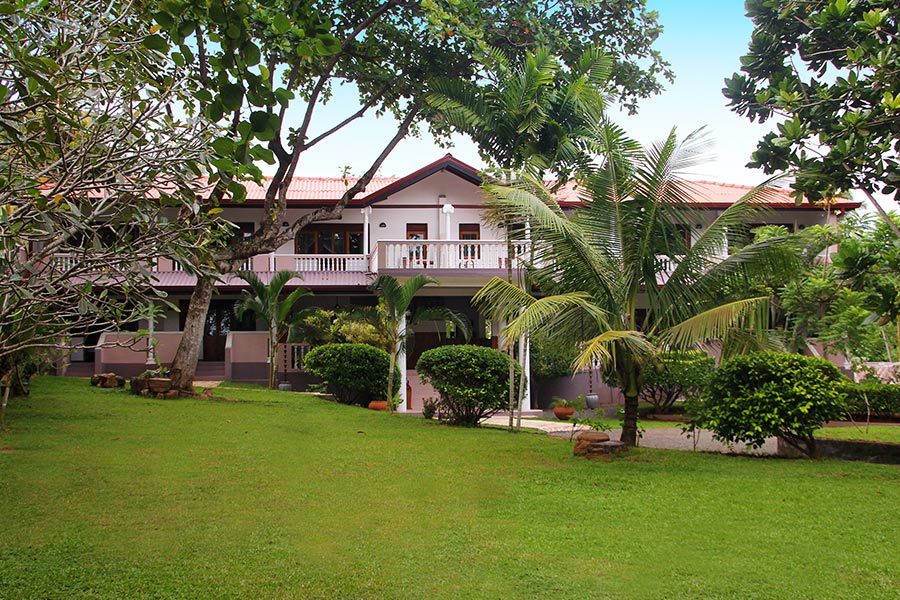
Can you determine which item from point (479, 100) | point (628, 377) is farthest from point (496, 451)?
point (479, 100)

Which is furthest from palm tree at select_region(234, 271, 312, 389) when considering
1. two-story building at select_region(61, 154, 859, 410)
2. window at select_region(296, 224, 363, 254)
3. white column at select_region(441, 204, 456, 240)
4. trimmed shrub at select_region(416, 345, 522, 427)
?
trimmed shrub at select_region(416, 345, 522, 427)

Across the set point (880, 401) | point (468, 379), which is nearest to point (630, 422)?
point (468, 379)

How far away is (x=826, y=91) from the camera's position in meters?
8.30

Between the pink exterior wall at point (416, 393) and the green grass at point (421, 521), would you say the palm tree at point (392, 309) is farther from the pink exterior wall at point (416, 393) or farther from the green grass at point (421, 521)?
the green grass at point (421, 521)

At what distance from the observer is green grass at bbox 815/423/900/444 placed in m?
14.1

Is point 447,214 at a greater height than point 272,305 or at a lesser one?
greater

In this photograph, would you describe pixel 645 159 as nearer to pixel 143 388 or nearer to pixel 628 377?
pixel 628 377

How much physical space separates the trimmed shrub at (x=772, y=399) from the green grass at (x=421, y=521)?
511 millimetres

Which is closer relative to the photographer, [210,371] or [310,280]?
[310,280]

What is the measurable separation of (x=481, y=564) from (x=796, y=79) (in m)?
6.36

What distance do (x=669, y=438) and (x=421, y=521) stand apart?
902 centimetres

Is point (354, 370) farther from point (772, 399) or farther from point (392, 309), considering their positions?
point (772, 399)

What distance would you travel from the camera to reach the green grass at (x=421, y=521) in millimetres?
5453

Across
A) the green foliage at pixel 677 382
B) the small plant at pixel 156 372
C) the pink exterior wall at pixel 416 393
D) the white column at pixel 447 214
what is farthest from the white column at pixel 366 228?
the green foliage at pixel 677 382
